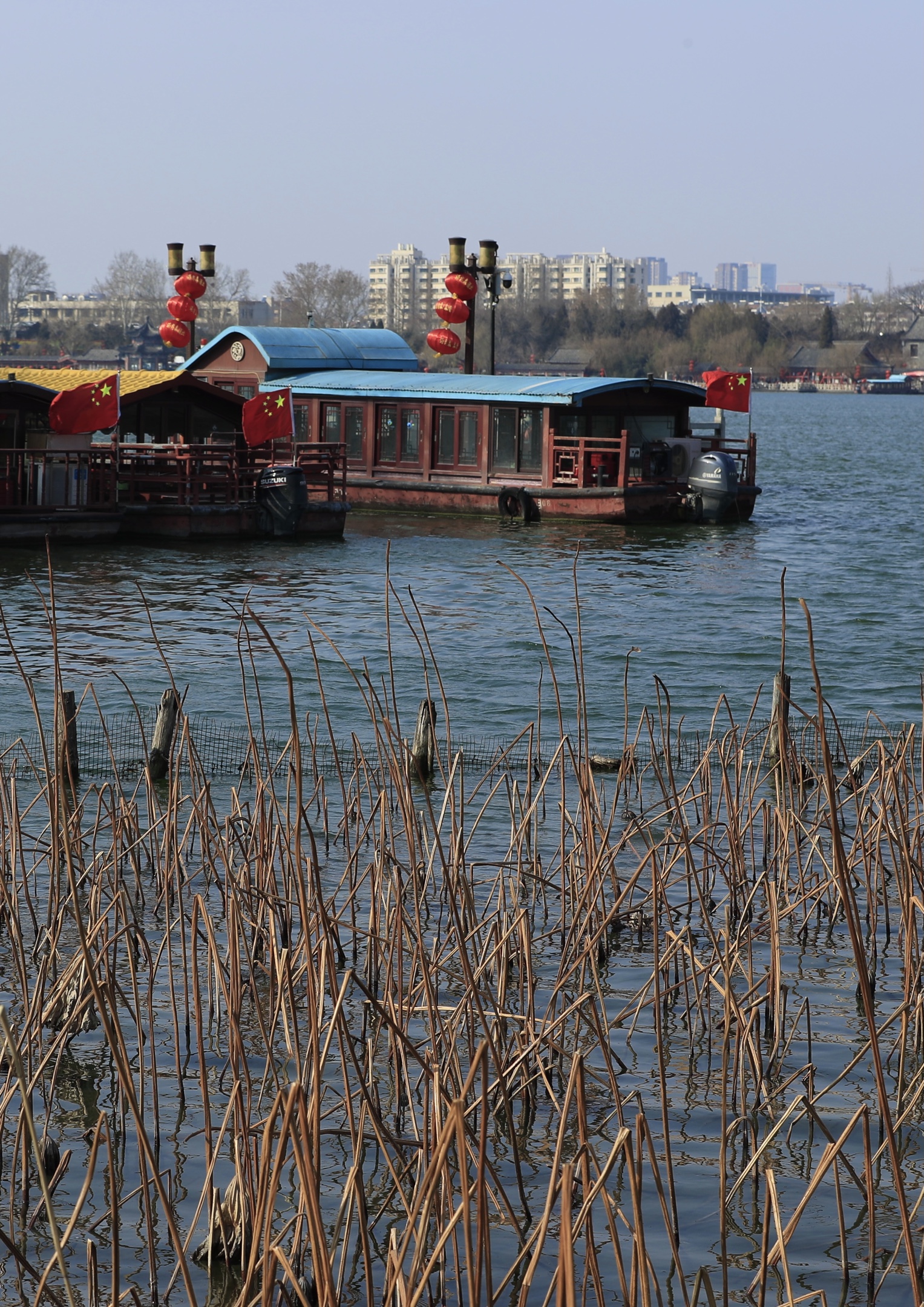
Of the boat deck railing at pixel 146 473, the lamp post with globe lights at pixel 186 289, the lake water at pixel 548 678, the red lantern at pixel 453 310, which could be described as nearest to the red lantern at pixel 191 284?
the lamp post with globe lights at pixel 186 289

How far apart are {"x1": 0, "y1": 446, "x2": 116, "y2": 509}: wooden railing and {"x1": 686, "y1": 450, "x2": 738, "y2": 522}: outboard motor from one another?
1211 centimetres

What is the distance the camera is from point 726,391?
3256 cm

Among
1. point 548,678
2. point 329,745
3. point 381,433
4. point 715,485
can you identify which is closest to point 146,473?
point 381,433

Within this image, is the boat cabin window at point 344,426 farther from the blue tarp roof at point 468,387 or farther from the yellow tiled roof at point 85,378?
the yellow tiled roof at point 85,378

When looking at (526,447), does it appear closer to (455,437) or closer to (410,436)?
(455,437)

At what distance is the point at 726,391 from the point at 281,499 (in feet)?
32.9

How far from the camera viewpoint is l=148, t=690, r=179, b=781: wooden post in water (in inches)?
411

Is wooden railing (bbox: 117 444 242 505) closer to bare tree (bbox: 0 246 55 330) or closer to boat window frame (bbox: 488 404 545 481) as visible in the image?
boat window frame (bbox: 488 404 545 481)

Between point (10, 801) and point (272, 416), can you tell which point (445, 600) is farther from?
point (10, 801)

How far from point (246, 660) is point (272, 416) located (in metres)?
A: 12.1

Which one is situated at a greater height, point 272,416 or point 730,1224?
point 272,416

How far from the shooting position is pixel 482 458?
32969 millimetres

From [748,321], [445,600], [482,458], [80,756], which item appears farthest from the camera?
[748,321]

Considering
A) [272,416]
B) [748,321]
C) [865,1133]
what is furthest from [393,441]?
[748,321]
